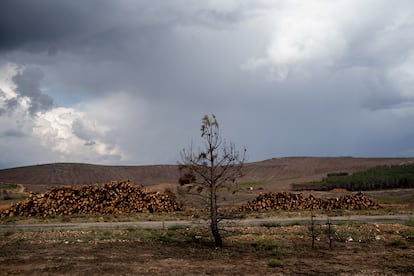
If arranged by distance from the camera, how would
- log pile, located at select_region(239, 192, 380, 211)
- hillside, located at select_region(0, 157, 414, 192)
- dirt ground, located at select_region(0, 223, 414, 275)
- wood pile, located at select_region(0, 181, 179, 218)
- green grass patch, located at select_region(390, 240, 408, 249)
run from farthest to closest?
1. hillside, located at select_region(0, 157, 414, 192)
2. log pile, located at select_region(239, 192, 380, 211)
3. wood pile, located at select_region(0, 181, 179, 218)
4. green grass patch, located at select_region(390, 240, 408, 249)
5. dirt ground, located at select_region(0, 223, 414, 275)

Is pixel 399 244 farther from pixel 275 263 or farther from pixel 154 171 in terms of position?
pixel 154 171

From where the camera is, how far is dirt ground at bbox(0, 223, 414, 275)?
9.21 metres

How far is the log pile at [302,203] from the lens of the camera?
26.4 metres

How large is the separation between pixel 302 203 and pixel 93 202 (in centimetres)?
1257

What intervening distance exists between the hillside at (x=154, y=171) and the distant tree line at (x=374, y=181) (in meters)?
14.6

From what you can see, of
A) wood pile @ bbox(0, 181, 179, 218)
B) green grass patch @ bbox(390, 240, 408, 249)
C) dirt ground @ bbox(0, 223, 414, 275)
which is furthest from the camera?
wood pile @ bbox(0, 181, 179, 218)

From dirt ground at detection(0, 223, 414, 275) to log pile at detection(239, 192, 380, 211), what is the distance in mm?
10878

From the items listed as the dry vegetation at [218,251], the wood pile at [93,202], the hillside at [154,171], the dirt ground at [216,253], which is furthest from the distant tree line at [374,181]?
the dirt ground at [216,253]

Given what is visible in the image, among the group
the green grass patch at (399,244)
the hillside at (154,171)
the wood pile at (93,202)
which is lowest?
the green grass patch at (399,244)

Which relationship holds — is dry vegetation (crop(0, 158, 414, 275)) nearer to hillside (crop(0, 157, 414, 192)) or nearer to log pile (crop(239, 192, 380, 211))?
log pile (crop(239, 192, 380, 211))

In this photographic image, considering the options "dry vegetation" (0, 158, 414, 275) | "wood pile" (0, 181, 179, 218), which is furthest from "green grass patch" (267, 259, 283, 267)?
"wood pile" (0, 181, 179, 218)

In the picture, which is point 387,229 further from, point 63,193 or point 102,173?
point 102,173

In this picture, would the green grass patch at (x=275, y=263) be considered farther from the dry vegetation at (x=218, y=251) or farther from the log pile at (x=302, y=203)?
the log pile at (x=302, y=203)

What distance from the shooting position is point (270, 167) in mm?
75250
